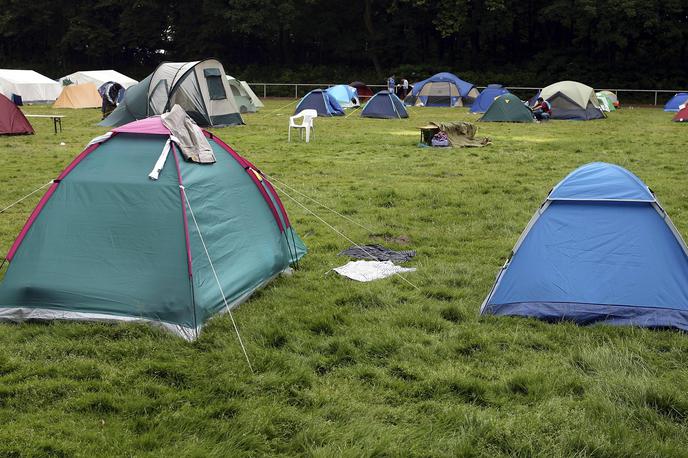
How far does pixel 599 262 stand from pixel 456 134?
39.6ft

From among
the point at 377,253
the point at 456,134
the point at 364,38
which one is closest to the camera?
the point at 377,253

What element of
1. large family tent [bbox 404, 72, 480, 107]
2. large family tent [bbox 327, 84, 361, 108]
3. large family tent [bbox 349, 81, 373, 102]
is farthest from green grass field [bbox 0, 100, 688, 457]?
large family tent [bbox 349, 81, 373, 102]

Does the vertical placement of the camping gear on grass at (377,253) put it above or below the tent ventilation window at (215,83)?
below

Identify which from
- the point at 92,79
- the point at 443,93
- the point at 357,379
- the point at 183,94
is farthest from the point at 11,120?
the point at 443,93

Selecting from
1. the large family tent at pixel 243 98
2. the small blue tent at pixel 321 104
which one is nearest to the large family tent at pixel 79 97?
the large family tent at pixel 243 98

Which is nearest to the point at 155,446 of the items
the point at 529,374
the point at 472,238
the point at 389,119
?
the point at 529,374

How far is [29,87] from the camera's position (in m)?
34.2

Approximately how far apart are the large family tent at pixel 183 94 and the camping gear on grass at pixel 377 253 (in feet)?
44.1

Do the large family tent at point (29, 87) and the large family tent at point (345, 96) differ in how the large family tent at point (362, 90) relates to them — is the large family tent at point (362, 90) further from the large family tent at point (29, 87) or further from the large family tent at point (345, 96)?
the large family tent at point (29, 87)

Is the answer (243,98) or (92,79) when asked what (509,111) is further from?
(92,79)

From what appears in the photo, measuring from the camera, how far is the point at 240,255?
6.15 meters

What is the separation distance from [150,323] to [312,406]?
1657 millimetres

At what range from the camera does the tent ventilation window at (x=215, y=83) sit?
21047mm

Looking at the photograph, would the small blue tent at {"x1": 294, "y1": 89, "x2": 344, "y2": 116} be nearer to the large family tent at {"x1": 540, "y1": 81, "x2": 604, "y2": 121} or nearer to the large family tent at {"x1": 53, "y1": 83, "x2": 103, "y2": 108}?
the large family tent at {"x1": 540, "y1": 81, "x2": 604, "y2": 121}
